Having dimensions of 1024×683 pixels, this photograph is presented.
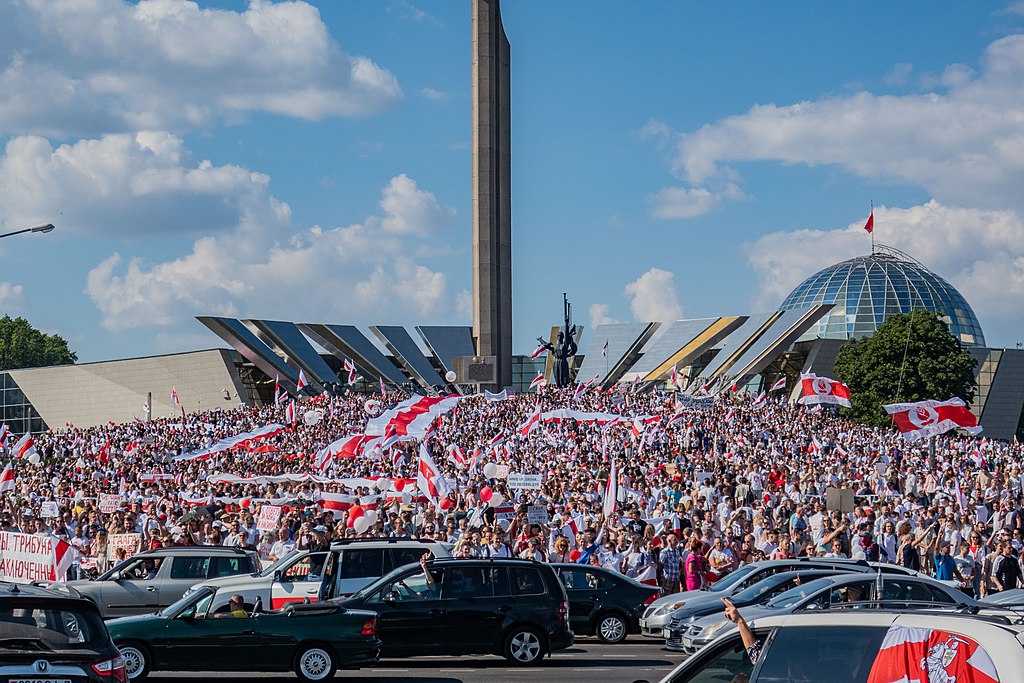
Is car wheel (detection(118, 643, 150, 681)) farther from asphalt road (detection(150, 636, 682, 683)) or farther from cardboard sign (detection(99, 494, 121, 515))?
cardboard sign (detection(99, 494, 121, 515))

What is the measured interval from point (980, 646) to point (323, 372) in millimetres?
84334

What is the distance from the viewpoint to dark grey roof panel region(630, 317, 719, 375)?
302ft

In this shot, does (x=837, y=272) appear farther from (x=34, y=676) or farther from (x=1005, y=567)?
(x=34, y=676)

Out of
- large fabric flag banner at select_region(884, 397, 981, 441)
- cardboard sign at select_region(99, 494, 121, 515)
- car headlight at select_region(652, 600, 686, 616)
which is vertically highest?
large fabric flag banner at select_region(884, 397, 981, 441)

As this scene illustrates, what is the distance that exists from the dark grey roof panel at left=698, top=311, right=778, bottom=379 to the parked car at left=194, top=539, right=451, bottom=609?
7129 centimetres

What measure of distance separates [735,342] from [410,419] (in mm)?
54092

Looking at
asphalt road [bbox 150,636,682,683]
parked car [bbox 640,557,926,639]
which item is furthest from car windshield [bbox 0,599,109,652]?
parked car [bbox 640,557,926,639]

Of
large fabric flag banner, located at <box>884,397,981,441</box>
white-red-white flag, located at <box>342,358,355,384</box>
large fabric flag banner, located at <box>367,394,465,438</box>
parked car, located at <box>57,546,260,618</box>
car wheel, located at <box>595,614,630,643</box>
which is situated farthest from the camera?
white-red-white flag, located at <box>342,358,355,384</box>

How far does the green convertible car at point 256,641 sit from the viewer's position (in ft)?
44.1

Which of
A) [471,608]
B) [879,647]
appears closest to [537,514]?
[471,608]

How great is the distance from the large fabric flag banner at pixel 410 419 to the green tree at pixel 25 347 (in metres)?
98.6

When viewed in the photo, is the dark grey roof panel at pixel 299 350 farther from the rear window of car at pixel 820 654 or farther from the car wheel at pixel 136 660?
the rear window of car at pixel 820 654

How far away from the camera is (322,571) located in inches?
663

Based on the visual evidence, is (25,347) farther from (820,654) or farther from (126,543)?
(820,654)
